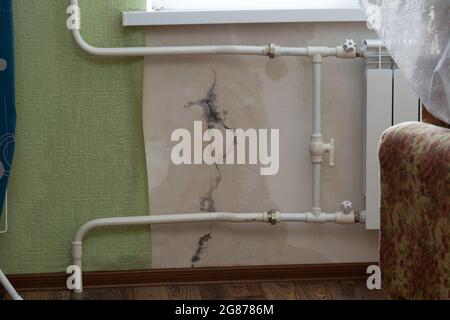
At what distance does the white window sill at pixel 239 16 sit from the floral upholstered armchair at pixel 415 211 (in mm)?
825

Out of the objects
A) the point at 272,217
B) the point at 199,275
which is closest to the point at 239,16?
the point at 272,217

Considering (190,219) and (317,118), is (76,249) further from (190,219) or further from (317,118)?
(317,118)

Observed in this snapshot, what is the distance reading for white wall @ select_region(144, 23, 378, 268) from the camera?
7.16 ft

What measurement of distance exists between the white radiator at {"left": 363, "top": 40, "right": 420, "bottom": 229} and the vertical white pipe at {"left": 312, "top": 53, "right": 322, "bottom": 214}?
129 millimetres

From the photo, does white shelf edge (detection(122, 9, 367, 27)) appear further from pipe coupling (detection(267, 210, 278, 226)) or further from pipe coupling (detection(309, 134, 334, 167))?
pipe coupling (detection(267, 210, 278, 226))

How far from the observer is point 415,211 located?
1277 millimetres

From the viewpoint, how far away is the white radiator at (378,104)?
2.12 m

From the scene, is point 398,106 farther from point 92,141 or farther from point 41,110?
point 41,110

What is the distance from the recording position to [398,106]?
2.13 metres

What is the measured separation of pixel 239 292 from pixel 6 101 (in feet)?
2.66

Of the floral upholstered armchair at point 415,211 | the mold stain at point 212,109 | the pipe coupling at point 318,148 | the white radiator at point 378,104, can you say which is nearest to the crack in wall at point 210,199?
the mold stain at point 212,109

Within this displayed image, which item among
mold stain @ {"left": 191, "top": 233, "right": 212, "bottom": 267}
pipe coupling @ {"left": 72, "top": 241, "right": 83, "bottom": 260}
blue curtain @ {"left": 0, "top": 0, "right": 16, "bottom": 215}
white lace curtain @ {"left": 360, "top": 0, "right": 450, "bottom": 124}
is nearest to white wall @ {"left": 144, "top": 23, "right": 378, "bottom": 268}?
mold stain @ {"left": 191, "top": 233, "right": 212, "bottom": 267}

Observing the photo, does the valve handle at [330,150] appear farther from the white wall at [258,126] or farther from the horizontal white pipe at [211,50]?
the horizontal white pipe at [211,50]

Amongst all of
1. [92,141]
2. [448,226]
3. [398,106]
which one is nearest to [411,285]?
[448,226]
